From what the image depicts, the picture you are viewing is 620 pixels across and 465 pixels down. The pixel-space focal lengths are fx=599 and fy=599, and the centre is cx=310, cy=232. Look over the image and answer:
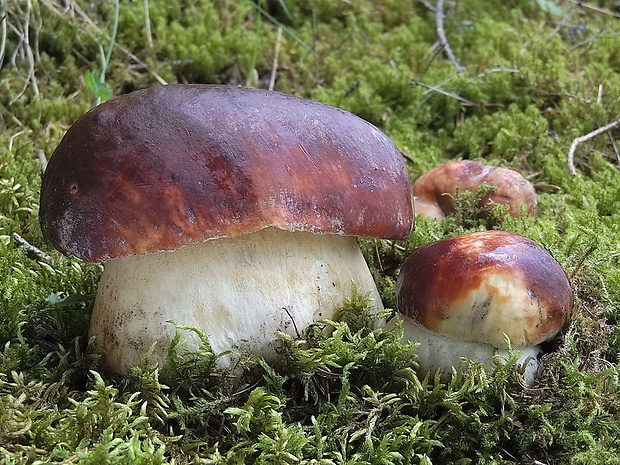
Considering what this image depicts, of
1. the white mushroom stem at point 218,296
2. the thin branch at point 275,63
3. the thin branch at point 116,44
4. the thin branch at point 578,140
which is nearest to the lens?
the white mushroom stem at point 218,296

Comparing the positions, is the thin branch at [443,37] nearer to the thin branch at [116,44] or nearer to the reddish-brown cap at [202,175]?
the thin branch at [116,44]

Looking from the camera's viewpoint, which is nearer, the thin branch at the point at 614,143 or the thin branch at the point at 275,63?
the thin branch at the point at 614,143

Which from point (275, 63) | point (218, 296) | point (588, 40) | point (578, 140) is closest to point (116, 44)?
point (275, 63)

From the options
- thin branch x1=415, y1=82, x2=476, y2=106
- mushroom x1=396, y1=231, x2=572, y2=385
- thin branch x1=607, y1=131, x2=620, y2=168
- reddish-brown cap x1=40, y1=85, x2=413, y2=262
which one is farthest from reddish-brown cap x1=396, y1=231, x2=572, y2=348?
thin branch x1=415, y1=82, x2=476, y2=106

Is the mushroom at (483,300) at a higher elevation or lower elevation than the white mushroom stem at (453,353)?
higher

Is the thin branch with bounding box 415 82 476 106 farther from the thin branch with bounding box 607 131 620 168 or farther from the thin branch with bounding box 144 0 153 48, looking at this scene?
the thin branch with bounding box 144 0 153 48

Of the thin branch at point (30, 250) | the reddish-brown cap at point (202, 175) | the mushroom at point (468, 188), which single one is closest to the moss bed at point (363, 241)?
the thin branch at point (30, 250)

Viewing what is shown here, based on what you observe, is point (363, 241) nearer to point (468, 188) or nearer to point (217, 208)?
point (468, 188)

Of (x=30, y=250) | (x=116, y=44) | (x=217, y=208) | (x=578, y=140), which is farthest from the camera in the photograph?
(x=116, y=44)
